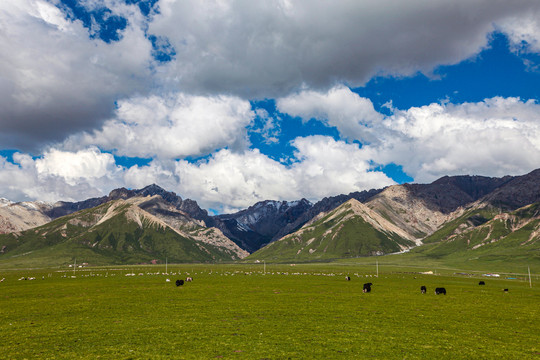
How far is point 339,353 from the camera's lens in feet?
81.7

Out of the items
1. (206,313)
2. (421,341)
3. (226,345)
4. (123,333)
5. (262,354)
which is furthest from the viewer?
(206,313)

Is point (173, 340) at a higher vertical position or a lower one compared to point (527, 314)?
higher

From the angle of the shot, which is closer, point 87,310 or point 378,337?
point 378,337

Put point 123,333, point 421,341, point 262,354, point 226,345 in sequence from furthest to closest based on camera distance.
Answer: point 123,333, point 421,341, point 226,345, point 262,354

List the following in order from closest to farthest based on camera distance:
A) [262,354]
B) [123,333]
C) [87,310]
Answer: [262,354], [123,333], [87,310]

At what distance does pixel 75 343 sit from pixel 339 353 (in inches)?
869

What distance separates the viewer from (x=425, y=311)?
45.5m

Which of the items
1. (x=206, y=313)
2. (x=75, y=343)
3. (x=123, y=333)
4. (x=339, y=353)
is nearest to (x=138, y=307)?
(x=206, y=313)

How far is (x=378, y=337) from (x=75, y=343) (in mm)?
26645

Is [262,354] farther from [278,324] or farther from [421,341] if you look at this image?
[421,341]

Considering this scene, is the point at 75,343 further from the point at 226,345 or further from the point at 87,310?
the point at 87,310

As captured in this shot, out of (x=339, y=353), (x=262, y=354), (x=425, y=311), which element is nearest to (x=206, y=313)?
(x=262, y=354)

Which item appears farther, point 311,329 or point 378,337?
point 311,329

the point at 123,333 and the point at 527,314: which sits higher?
the point at 123,333
